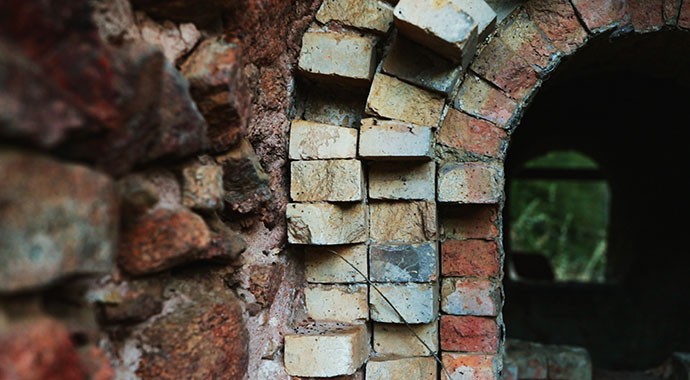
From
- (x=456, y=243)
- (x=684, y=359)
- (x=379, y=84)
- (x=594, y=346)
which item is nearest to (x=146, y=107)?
(x=379, y=84)

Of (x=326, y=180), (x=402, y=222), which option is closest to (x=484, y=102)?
(x=402, y=222)

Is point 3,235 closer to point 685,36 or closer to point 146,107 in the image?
point 146,107

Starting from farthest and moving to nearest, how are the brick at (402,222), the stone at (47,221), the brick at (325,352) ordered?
the brick at (402,222) < the brick at (325,352) < the stone at (47,221)

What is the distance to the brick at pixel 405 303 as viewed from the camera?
87.3 inches

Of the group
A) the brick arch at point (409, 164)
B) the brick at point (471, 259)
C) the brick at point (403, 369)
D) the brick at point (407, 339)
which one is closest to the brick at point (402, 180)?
the brick arch at point (409, 164)

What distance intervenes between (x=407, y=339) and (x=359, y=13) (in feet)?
4.06

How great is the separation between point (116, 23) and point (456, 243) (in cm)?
146

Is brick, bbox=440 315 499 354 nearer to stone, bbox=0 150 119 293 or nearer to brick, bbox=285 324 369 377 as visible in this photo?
brick, bbox=285 324 369 377

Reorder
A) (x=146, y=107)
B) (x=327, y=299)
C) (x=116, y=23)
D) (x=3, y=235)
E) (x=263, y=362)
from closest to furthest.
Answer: (x=3, y=235) < (x=146, y=107) < (x=116, y=23) < (x=263, y=362) < (x=327, y=299)

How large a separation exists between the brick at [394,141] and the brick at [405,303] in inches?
19.0

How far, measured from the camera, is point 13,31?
1079 millimetres

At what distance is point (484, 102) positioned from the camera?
89.4 inches

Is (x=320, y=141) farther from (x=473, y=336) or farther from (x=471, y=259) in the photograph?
(x=473, y=336)

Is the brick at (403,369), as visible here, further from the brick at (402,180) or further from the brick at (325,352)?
the brick at (402,180)
